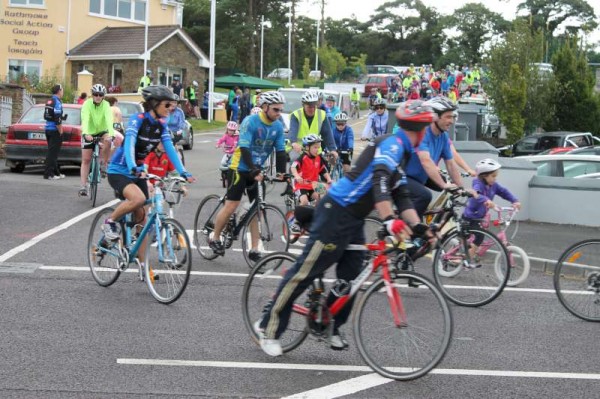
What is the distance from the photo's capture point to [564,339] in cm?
784

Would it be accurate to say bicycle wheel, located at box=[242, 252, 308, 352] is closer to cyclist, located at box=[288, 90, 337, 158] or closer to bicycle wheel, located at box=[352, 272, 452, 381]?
bicycle wheel, located at box=[352, 272, 452, 381]

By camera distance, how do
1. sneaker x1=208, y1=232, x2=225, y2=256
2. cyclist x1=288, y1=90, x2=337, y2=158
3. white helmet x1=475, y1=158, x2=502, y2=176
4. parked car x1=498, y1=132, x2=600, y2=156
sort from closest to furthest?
white helmet x1=475, y1=158, x2=502, y2=176, sneaker x1=208, y1=232, x2=225, y2=256, cyclist x1=288, y1=90, x2=337, y2=158, parked car x1=498, y1=132, x2=600, y2=156

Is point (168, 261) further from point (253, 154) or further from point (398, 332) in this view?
point (398, 332)

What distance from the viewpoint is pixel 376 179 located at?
620 cm

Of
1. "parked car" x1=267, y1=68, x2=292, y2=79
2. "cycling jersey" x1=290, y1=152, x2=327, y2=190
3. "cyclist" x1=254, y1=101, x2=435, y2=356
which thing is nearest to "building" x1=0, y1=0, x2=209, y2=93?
"parked car" x1=267, y1=68, x2=292, y2=79

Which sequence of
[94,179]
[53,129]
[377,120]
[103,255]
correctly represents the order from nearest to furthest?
[103,255] → [94,179] → [377,120] → [53,129]

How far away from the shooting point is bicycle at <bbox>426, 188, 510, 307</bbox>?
29.3ft

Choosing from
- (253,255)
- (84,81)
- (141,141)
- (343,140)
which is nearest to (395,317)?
(141,141)

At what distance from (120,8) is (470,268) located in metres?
44.2

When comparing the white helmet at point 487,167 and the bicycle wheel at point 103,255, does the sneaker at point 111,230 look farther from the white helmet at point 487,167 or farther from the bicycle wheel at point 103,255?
the white helmet at point 487,167

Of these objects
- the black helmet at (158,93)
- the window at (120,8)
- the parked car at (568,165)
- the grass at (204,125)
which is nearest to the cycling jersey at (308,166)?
the black helmet at (158,93)

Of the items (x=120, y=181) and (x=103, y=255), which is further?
(x=103, y=255)

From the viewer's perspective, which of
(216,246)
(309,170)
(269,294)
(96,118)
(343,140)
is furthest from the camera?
(343,140)

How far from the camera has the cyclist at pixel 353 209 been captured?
6.27 meters
